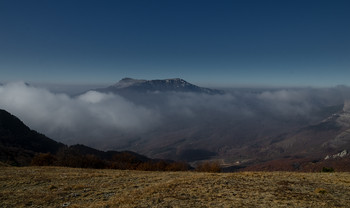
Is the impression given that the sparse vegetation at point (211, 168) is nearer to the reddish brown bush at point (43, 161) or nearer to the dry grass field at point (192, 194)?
the dry grass field at point (192, 194)

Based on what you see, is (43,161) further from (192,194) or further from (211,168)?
(192,194)

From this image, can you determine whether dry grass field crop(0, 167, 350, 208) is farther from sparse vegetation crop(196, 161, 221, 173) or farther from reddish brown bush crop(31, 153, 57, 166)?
reddish brown bush crop(31, 153, 57, 166)

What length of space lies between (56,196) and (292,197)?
54.3ft

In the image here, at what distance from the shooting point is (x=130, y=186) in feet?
58.1

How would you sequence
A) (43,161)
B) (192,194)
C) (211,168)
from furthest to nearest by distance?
(43,161) < (211,168) < (192,194)

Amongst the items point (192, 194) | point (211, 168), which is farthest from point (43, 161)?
point (192, 194)

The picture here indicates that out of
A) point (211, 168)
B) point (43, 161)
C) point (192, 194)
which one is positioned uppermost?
point (192, 194)

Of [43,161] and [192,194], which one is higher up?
[192,194]

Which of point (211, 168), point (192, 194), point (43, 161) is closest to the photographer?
point (192, 194)

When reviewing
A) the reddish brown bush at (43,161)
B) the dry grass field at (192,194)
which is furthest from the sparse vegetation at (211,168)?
the reddish brown bush at (43,161)

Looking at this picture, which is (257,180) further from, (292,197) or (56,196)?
(56,196)

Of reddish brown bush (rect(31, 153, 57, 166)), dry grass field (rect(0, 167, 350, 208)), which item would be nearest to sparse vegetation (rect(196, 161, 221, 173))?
dry grass field (rect(0, 167, 350, 208))

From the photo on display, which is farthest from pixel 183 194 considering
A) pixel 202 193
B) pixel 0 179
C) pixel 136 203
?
pixel 0 179

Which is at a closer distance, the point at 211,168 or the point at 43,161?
the point at 211,168
